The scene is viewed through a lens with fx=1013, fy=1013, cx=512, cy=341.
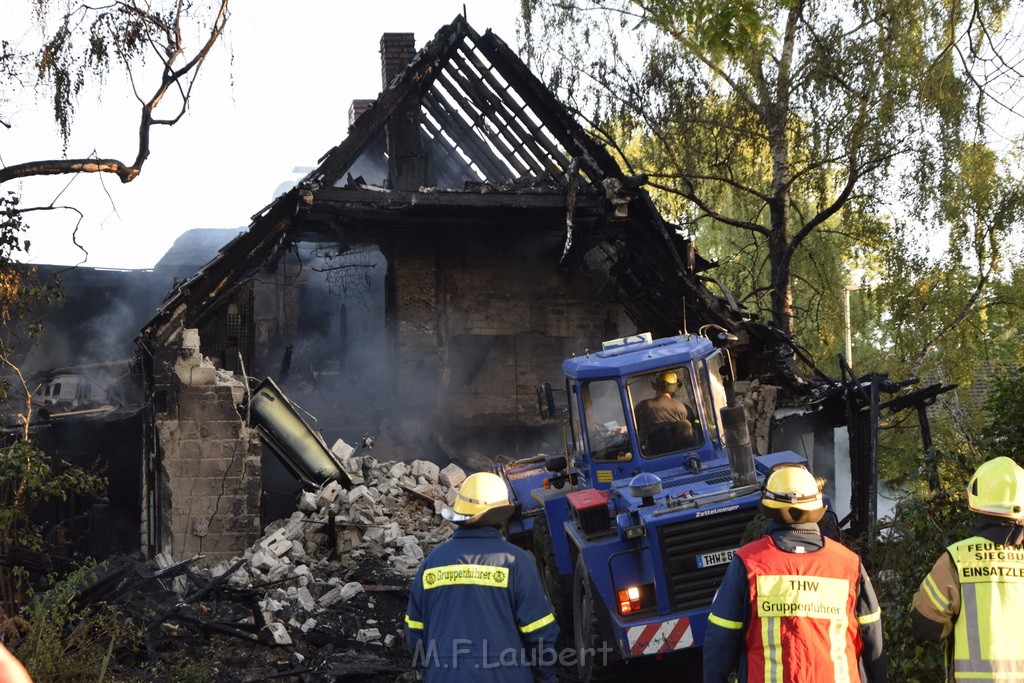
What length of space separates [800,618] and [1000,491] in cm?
96

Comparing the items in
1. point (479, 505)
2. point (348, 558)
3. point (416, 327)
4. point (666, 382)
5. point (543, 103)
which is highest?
point (543, 103)

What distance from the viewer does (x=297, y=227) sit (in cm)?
1440

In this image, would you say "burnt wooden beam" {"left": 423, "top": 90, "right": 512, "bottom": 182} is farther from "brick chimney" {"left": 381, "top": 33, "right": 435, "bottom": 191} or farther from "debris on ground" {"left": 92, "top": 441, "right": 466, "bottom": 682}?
"debris on ground" {"left": 92, "top": 441, "right": 466, "bottom": 682}

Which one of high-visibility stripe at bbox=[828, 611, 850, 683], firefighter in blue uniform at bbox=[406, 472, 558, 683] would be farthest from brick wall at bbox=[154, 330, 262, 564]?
high-visibility stripe at bbox=[828, 611, 850, 683]

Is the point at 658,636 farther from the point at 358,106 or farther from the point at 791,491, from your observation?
the point at 358,106

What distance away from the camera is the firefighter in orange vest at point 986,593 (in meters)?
3.86

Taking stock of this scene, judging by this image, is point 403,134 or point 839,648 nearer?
point 839,648

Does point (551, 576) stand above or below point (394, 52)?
below

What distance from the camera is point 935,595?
3.96 meters

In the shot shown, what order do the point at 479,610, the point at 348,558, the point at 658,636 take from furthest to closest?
the point at 348,558 < the point at 658,636 < the point at 479,610

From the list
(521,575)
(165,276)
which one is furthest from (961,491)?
(165,276)

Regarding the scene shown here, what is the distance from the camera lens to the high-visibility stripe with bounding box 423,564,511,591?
4418 mm

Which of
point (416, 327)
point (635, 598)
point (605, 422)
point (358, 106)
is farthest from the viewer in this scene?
point (358, 106)

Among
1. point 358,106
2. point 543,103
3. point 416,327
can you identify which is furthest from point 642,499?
point 358,106
